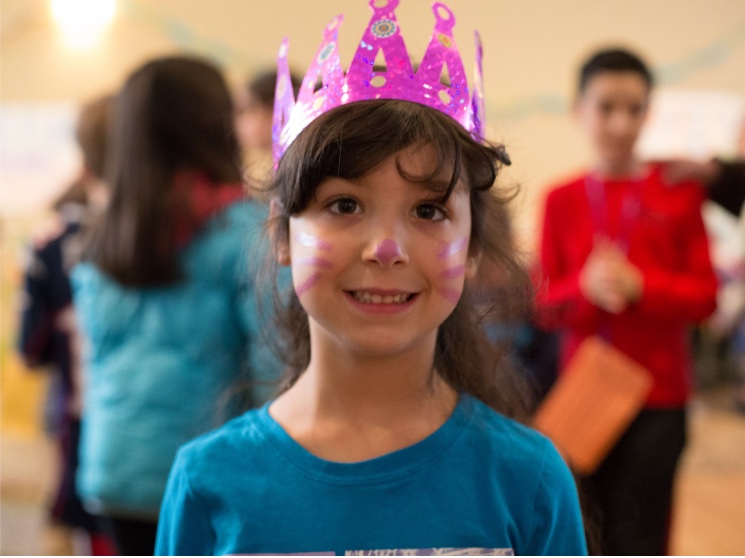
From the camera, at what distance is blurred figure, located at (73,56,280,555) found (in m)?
1.45

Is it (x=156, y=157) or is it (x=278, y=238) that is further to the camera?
(x=156, y=157)

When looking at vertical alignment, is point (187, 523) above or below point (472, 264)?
below

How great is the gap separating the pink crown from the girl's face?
90 millimetres

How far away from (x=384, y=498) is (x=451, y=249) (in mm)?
297

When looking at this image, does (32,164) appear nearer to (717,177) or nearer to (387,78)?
(717,177)

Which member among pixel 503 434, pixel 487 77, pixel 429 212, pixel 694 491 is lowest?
pixel 694 491

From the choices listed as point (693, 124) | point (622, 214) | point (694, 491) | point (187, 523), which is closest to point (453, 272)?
point (187, 523)

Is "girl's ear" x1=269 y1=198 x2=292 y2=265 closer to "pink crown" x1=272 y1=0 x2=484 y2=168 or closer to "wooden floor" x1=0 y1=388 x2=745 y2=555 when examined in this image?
"pink crown" x1=272 y1=0 x2=484 y2=168

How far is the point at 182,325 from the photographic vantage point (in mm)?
1458

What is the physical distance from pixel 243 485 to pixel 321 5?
8.76ft

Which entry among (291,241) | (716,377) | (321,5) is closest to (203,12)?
(321,5)

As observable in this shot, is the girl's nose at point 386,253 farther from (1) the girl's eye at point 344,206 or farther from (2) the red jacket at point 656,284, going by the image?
(2) the red jacket at point 656,284

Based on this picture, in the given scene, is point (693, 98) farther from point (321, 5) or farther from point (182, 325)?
point (182, 325)

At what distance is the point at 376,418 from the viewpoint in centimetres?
94
